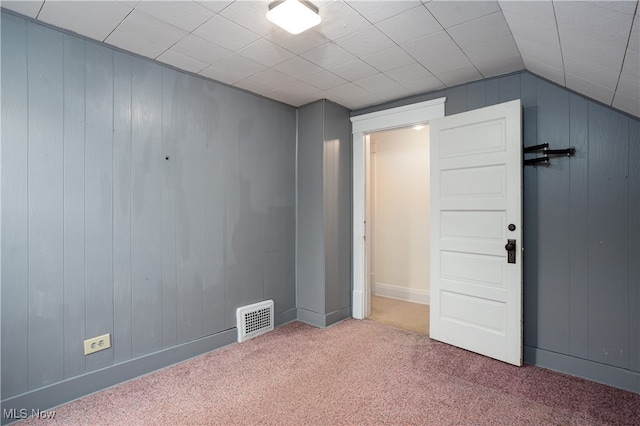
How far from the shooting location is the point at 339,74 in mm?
2736

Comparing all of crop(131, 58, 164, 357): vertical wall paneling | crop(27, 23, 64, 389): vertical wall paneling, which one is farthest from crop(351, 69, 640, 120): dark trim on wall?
crop(27, 23, 64, 389): vertical wall paneling

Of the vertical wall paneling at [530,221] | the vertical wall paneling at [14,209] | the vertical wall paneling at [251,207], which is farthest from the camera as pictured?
the vertical wall paneling at [251,207]

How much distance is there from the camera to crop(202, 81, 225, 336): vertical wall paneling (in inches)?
110

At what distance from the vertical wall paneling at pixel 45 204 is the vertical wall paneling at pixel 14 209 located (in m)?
0.03

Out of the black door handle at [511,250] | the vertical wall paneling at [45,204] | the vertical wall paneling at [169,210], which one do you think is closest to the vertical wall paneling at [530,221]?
the black door handle at [511,250]

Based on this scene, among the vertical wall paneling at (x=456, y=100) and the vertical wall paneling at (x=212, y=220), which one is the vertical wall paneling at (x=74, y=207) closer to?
the vertical wall paneling at (x=212, y=220)

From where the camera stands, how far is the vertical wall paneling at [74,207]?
2066 mm

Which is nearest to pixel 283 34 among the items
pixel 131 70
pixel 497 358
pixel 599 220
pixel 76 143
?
pixel 131 70

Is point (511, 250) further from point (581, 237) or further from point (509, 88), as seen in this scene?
point (509, 88)

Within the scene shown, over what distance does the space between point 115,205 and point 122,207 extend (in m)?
0.05

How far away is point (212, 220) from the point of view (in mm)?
2832

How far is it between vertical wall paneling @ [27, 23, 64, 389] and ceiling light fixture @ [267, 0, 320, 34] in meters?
1.41

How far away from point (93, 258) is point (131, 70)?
1.36 metres

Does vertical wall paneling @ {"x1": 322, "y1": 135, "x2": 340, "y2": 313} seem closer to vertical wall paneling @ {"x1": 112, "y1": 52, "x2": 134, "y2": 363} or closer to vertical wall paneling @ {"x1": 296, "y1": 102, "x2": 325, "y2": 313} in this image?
vertical wall paneling @ {"x1": 296, "y1": 102, "x2": 325, "y2": 313}
